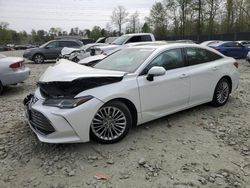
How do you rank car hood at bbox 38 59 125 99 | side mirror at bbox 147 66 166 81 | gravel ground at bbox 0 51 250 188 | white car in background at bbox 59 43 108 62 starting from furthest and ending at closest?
white car in background at bbox 59 43 108 62 < side mirror at bbox 147 66 166 81 < car hood at bbox 38 59 125 99 < gravel ground at bbox 0 51 250 188

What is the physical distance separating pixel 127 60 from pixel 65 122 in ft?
6.04

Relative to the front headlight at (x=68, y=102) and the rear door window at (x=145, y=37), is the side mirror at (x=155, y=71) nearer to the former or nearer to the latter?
the front headlight at (x=68, y=102)

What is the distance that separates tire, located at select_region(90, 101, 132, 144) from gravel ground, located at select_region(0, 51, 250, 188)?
5.3 inches

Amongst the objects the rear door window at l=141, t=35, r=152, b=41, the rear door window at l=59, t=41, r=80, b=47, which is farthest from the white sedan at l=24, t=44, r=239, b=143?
the rear door window at l=59, t=41, r=80, b=47

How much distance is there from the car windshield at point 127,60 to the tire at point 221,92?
1873 millimetres

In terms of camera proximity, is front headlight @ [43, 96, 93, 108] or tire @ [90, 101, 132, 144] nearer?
front headlight @ [43, 96, 93, 108]

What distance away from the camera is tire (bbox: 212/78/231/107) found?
5902 millimetres

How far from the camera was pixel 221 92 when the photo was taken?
19.7 feet

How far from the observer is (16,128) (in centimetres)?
498

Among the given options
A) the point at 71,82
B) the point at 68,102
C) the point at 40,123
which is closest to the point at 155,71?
the point at 71,82

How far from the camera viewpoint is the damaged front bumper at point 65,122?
3.72 meters

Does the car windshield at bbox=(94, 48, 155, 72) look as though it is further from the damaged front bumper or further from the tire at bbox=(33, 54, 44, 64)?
the tire at bbox=(33, 54, 44, 64)

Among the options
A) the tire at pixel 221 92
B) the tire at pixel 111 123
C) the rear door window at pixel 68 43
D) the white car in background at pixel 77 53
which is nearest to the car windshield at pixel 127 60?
the tire at pixel 111 123

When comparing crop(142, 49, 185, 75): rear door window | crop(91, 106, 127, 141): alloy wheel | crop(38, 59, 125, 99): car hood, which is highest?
crop(142, 49, 185, 75): rear door window
